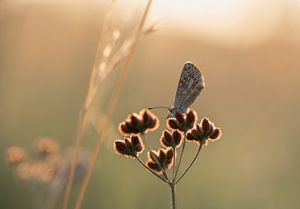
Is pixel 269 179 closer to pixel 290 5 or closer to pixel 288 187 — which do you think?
pixel 288 187

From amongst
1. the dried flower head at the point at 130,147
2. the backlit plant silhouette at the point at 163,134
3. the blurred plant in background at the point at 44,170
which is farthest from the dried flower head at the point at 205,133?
the blurred plant in background at the point at 44,170

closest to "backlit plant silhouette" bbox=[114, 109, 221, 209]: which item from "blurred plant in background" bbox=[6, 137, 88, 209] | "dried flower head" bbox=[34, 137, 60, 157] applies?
"blurred plant in background" bbox=[6, 137, 88, 209]

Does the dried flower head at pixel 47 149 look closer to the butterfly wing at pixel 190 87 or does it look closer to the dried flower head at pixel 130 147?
the dried flower head at pixel 130 147

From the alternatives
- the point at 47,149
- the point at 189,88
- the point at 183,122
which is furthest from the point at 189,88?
the point at 47,149

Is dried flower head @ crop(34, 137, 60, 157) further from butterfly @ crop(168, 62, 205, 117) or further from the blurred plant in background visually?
butterfly @ crop(168, 62, 205, 117)

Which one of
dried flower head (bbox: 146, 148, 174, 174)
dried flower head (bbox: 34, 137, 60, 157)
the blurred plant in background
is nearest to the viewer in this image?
dried flower head (bbox: 146, 148, 174, 174)
